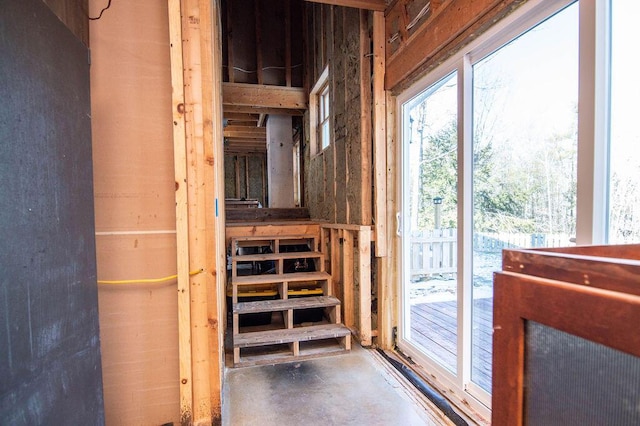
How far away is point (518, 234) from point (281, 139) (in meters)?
4.77

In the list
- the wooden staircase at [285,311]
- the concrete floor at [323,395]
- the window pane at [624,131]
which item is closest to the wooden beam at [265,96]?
the wooden staircase at [285,311]

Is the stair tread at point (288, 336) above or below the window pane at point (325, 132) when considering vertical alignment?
below

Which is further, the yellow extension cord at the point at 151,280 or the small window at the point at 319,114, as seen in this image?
the small window at the point at 319,114

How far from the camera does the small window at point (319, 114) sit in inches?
169

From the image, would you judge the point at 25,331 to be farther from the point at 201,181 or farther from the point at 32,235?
the point at 201,181

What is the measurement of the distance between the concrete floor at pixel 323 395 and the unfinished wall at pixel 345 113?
1205 millimetres

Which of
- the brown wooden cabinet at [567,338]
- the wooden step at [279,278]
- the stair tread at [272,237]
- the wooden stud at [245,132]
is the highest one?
the wooden stud at [245,132]

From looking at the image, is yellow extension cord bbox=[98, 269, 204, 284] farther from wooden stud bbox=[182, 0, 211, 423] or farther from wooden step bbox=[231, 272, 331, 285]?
wooden step bbox=[231, 272, 331, 285]

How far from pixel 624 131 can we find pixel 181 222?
1.98 meters

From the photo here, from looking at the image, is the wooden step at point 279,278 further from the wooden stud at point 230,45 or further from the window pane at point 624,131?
the wooden stud at point 230,45

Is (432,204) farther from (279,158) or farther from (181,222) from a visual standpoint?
(279,158)

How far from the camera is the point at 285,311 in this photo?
277cm

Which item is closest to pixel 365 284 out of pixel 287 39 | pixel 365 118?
pixel 365 118

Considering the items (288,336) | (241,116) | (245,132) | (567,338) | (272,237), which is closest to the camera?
(567,338)
